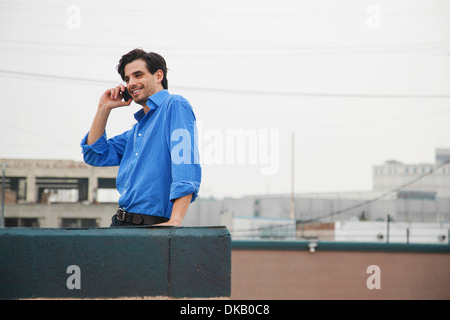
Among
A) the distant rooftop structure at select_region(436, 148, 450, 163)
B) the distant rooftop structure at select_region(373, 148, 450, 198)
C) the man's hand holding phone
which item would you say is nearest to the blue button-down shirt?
the man's hand holding phone

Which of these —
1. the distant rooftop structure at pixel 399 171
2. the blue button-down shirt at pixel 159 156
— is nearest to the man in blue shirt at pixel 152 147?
the blue button-down shirt at pixel 159 156

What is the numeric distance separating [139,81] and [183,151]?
54 cm

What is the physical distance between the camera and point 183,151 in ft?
7.54

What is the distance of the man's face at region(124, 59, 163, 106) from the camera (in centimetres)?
262

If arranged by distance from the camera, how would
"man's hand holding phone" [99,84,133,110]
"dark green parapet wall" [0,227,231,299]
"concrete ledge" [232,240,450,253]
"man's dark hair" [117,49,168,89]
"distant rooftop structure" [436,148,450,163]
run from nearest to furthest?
1. "dark green parapet wall" [0,227,231,299]
2. "man's dark hair" [117,49,168,89]
3. "man's hand holding phone" [99,84,133,110]
4. "concrete ledge" [232,240,450,253]
5. "distant rooftop structure" [436,148,450,163]

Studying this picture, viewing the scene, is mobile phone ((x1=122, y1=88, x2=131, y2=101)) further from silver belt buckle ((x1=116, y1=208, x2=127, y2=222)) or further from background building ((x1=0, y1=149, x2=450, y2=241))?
background building ((x1=0, y1=149, x2=450, y2=241))

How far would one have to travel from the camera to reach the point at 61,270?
2035mm

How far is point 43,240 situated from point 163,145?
0.70m

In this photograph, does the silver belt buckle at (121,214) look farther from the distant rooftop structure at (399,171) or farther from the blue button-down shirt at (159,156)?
the distant rooftop structure at (399,171)

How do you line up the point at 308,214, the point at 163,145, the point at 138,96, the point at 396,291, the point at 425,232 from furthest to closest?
1. the point at 308,214
2. the point at 425,232
3. the point at 396,291
4. the point at 138,96
5. the point at 163,145

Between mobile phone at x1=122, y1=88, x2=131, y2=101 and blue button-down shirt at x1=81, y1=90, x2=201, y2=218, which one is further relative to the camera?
mobile phone at x1=122, y1=88, x2=131, y2=101

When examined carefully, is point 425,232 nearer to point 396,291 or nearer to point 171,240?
point 396,291

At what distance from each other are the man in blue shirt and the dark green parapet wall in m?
0.18
